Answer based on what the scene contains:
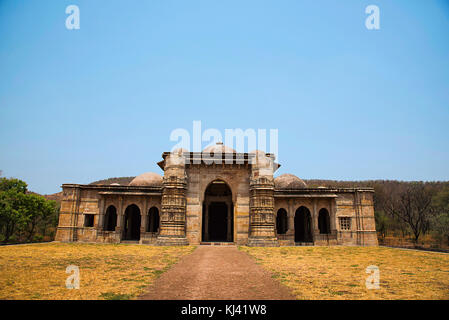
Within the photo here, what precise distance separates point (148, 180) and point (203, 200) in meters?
7.91

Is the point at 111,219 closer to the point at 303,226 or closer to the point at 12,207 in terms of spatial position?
the point at 12,207

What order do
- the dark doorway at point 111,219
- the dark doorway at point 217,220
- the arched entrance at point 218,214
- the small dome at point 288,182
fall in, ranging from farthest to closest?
the dark doorway at point 217,220 < the arched entrance at point 218,214 < the small dome at point 288,182 < the dark doorway at point 111,219

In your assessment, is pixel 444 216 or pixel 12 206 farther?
pixel 444 216

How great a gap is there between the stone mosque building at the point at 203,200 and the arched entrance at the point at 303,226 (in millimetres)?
3368

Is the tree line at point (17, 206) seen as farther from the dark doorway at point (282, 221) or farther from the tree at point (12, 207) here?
the dark doorway at point (282, 221)

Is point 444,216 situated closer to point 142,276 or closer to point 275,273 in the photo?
point 275,273

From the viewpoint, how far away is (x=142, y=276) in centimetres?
937

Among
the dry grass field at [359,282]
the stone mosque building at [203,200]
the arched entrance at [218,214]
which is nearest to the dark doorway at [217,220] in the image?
the arched entrance at [218,214]

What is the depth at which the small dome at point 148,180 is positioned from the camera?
28.5 m

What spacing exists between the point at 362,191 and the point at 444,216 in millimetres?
17084

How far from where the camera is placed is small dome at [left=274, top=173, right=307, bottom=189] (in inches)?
1118

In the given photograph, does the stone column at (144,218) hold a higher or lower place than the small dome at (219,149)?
lower
